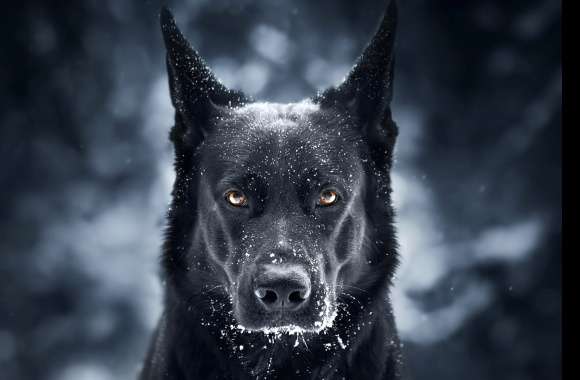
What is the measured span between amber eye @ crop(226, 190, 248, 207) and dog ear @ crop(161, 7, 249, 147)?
585 mm

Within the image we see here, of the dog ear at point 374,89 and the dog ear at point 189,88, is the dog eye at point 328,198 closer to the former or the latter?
the dog ear at point 374,89

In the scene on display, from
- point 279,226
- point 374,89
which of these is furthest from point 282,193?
point 374,89

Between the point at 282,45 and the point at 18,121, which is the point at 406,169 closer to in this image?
the point at 282,45

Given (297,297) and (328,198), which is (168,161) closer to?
(328,198)

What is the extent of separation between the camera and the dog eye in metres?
3.02

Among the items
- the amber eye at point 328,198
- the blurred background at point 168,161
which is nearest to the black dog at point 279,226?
the amber eye at point 328,198

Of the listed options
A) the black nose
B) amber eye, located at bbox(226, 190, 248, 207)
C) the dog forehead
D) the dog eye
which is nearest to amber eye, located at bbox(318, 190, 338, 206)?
the dog eye

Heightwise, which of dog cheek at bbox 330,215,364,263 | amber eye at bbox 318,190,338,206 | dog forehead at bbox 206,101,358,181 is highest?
dog forehead at bbox 206,101,358,181

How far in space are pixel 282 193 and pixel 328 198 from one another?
25cm

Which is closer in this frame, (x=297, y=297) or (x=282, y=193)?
(x=297, y=297)

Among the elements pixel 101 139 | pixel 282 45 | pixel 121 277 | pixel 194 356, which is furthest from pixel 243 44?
pixel 194 356

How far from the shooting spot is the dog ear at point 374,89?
127 inches

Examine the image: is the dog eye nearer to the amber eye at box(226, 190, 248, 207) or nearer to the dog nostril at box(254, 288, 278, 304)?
the amber eye at box(226, 190, 248, 207)

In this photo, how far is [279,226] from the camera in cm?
287
